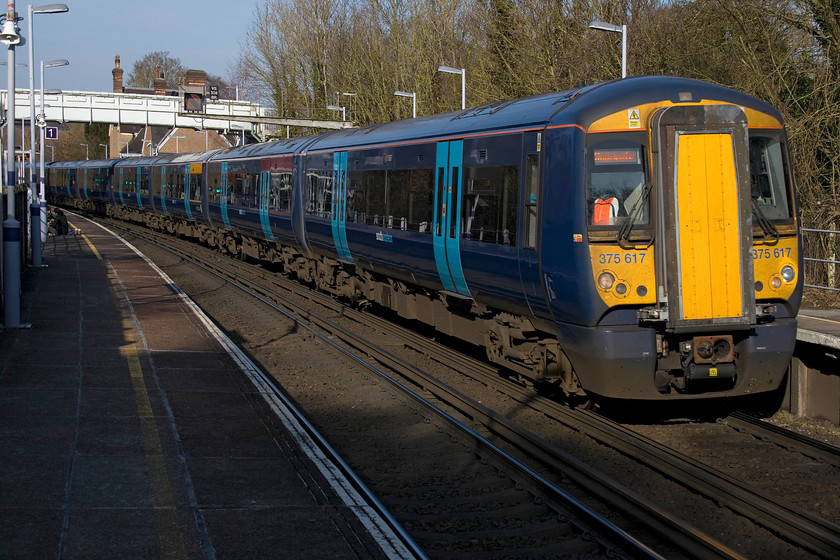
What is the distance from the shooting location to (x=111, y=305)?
16.3 metres

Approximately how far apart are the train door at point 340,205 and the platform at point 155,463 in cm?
323

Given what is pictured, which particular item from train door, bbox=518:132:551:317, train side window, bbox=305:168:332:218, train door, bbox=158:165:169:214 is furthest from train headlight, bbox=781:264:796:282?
train door, bbox=158:165:169:214

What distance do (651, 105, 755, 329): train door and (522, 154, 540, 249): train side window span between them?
48.9 inches

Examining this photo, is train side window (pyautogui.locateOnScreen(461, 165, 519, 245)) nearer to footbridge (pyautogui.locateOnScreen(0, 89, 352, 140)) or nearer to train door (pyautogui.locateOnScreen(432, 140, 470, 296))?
train door (pyautogui.locateOnScreen(432, 140, 470, 296))

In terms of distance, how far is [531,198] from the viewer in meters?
8.90

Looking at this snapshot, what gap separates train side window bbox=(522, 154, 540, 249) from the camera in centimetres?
878

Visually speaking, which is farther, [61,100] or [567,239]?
[61,100]

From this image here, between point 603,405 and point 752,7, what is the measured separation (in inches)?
410

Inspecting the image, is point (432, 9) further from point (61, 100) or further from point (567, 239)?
point (567, 239)

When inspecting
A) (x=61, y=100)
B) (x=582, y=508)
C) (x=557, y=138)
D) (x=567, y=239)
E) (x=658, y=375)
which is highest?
(x=61, y=100)

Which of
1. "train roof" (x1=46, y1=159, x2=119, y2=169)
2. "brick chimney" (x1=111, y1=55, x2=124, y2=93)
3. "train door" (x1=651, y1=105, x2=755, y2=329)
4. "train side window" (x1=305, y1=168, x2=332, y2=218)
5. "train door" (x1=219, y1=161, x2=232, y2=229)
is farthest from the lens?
"brick chimney" (x1=111, y1=55, x2=124, y2=93)

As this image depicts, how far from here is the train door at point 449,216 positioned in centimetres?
1069

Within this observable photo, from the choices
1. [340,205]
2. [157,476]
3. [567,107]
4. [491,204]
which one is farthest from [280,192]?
[157,476]

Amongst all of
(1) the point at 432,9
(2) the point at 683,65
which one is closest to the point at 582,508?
(2) the point at 683,65
